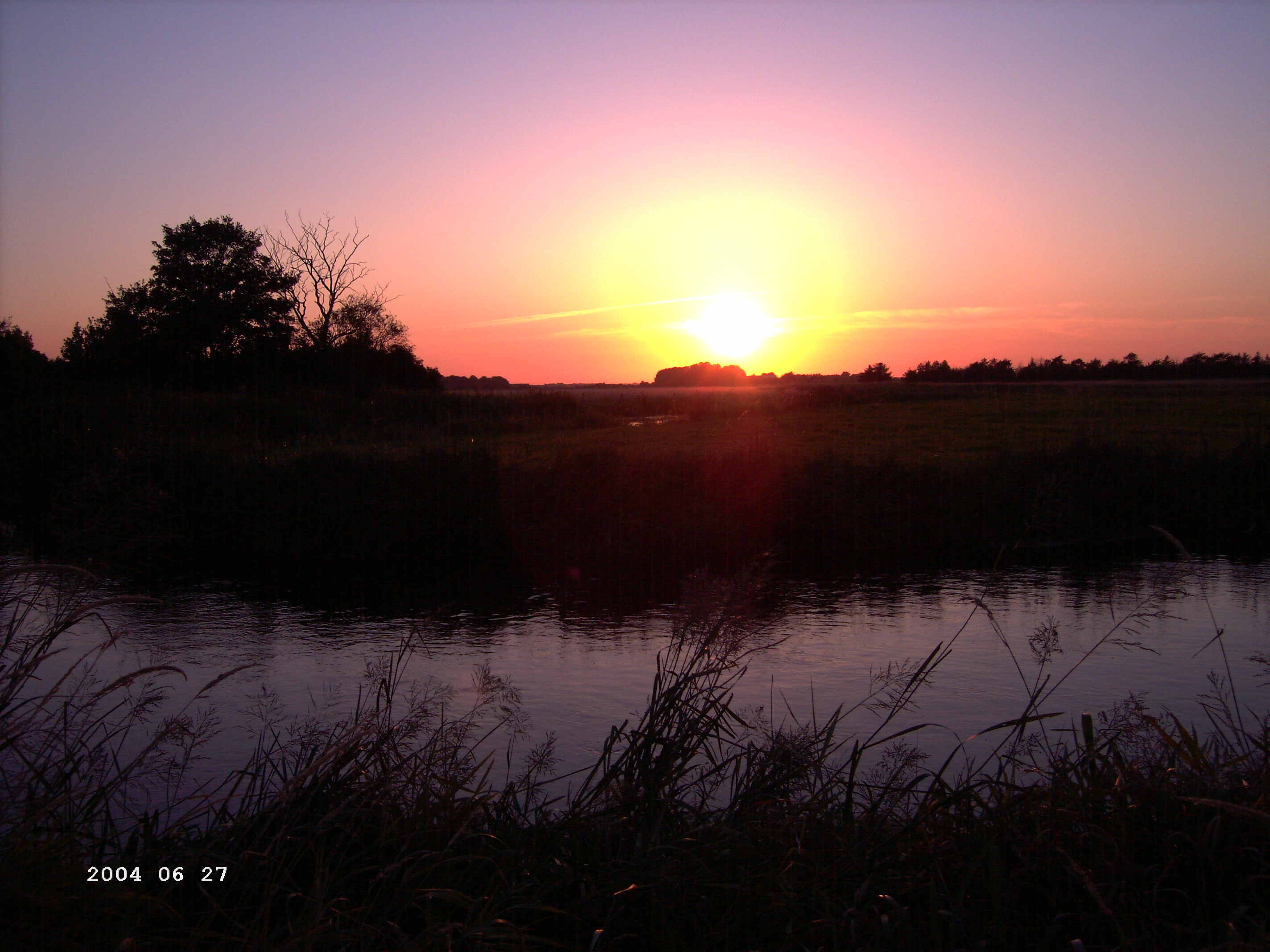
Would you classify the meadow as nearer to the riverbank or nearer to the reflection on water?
the reflection on water

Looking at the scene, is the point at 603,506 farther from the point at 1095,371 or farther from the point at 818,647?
the point at 1095,371

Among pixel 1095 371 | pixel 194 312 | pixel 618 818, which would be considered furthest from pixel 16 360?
pixel 1095 371

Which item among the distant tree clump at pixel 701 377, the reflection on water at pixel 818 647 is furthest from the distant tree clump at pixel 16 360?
the distant tree clump at pixel 701 377

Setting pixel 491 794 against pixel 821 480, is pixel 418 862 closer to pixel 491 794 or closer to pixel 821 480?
pixel 491 794

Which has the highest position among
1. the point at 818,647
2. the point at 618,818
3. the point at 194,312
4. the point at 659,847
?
the point at 194,312

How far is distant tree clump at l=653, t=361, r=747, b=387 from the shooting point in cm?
7650

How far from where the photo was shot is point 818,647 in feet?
22.6

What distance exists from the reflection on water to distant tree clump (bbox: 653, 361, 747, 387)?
64953 mm

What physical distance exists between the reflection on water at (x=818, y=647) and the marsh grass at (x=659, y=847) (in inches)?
32.3

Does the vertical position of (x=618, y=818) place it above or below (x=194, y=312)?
below

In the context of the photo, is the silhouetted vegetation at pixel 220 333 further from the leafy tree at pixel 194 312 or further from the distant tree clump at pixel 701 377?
the distant tree clump at pixel 701 377

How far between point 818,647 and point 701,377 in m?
75.0

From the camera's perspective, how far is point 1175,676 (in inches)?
221

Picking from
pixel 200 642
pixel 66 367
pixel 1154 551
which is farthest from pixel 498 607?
pixel 66 367
